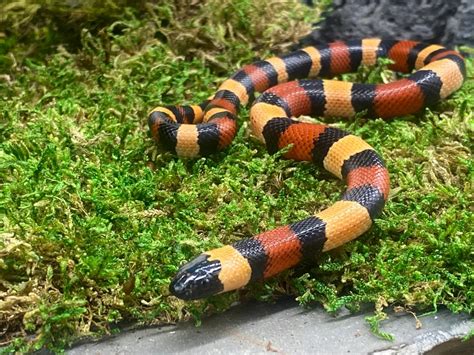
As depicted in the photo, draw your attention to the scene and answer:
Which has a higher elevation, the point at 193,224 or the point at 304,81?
the point at 304,81

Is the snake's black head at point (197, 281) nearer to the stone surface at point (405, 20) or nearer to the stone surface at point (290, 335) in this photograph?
the stone surface at point (290, 335)

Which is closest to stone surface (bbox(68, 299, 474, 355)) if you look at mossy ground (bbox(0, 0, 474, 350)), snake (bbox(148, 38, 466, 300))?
mossy ground (bbox(0, 0, 474, 350))

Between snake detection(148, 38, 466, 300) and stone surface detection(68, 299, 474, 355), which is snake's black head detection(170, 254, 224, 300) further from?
stone surface detection(68, 299, 474, 355)

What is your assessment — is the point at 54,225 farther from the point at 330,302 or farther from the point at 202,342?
the point at 330,302

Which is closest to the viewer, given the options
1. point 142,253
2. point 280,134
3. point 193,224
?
point 142,253

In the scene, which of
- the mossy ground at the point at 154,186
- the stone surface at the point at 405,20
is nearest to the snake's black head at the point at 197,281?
the mossy ground at the point at 154,186

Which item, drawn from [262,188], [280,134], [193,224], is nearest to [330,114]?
[280,134]
